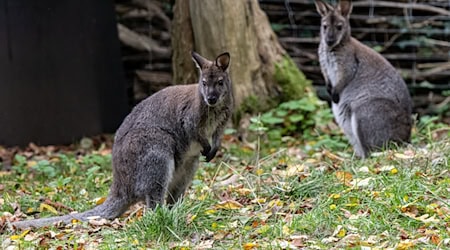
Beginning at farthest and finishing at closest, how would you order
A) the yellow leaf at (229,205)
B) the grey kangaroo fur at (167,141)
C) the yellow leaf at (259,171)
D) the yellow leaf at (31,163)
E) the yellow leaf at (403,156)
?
1. the yellow leaf at (31,163)
2. the yellow leaf at (403,156)
3. the yellow leaf at (259,171)
4. the grey kangaroo fur at (167,141)
5. the yellow leaf at (229,205)

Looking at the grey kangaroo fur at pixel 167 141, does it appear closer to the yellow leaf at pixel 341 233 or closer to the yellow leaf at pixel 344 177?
the yellow leaf at pixel 344 177

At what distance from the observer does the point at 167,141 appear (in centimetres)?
605

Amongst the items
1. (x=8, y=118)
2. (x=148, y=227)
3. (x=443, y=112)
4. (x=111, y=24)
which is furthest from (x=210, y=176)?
(x=443, y=112)

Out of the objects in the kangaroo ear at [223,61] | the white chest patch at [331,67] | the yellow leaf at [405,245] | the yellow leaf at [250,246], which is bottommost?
the yellow leaf at [250,246]

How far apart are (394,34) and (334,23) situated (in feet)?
9.49

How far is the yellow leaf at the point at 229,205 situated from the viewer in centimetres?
567

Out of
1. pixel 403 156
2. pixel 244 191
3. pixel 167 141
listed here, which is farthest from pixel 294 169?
pixel 167 141

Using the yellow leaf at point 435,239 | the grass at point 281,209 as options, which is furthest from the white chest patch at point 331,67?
the yellow leaf at point 435,239

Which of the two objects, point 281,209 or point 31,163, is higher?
point 281,209

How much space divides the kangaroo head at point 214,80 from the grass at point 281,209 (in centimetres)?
68

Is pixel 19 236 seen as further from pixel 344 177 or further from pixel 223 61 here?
pixel 344 177

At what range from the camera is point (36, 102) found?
9773 mm

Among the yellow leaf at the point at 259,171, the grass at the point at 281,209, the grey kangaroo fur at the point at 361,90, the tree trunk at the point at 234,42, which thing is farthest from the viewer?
the tree trunk at the point at 234,42

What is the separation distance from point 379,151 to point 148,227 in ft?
11.1
